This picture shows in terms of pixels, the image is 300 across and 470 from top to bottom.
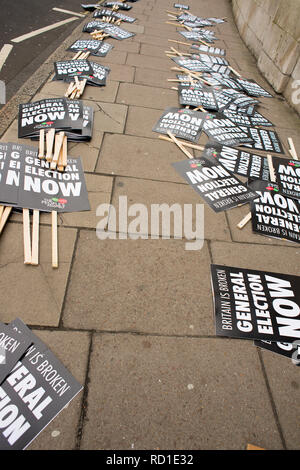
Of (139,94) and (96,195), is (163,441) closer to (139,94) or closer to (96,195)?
(96,195)

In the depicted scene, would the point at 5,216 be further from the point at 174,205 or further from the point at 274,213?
the point at 274,213

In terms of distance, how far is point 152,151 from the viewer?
11.5 feet

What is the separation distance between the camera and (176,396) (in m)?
1.70

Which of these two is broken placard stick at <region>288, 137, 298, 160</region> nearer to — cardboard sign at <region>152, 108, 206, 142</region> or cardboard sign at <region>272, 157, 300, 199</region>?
cardboard sign at <region>272, 157, 300, 199</region>

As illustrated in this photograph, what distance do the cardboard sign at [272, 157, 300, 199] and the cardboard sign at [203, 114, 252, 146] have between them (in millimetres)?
540

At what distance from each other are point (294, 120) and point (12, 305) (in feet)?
16.1

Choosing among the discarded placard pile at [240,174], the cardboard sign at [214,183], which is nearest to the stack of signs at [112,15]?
the discarded placard pile at [240,174]

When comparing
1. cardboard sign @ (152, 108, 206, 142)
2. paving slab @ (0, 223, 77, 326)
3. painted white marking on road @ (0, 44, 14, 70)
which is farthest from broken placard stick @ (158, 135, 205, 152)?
painted white marking on road @ (0, 44, 14, 70)

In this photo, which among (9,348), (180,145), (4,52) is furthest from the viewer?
(4,52)

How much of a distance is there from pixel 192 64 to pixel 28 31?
3.60m

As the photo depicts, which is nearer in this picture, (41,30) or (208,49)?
(41,30)

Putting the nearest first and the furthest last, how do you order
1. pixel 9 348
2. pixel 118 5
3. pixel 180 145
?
1. pixel 9 348
2. pixel 180 145
3. pixel 118 5

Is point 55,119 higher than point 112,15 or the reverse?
the reverse

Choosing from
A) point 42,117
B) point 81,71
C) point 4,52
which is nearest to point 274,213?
point 42,117
